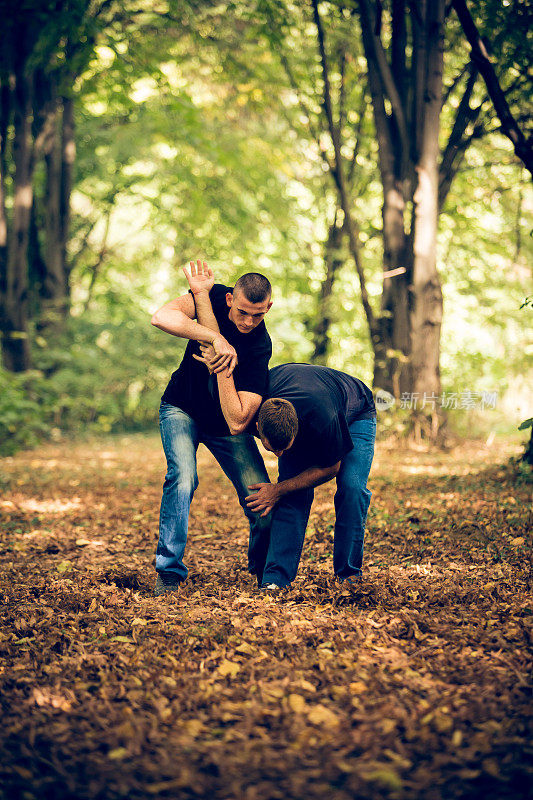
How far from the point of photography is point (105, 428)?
1561 centimetres

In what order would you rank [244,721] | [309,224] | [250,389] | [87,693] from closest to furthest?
[244,721] → [87,693] → [250,389] → [309,224]

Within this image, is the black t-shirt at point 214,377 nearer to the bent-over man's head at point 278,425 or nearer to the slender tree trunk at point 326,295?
the bent-over man's head at point 278,425

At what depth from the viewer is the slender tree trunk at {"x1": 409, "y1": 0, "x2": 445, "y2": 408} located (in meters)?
9.75

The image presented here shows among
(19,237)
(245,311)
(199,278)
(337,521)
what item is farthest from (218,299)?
(19,237)

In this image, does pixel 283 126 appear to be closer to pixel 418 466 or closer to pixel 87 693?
pixel 418 466

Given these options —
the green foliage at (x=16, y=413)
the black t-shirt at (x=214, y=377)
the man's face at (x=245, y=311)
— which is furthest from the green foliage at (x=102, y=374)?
the man's face at (x=245, y=311)

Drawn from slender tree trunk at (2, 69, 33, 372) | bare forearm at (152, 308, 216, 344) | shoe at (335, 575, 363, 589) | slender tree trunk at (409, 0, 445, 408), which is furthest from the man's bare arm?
slender tree trunk at (2, 69, 33, 372)

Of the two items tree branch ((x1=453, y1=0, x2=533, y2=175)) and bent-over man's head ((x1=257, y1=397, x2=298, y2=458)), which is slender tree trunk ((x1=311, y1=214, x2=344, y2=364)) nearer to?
tree branch ((x1=453, y1=0, x2=533, y2=175))

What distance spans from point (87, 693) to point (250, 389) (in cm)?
184

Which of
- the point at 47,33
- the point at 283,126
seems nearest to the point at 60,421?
the point at 47,33

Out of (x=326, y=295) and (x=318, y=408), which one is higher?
(x=326, y=295)

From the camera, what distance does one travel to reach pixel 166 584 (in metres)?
4.17

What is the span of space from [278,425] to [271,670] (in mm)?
1187

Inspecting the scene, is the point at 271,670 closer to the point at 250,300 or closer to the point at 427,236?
the point at 250,300
